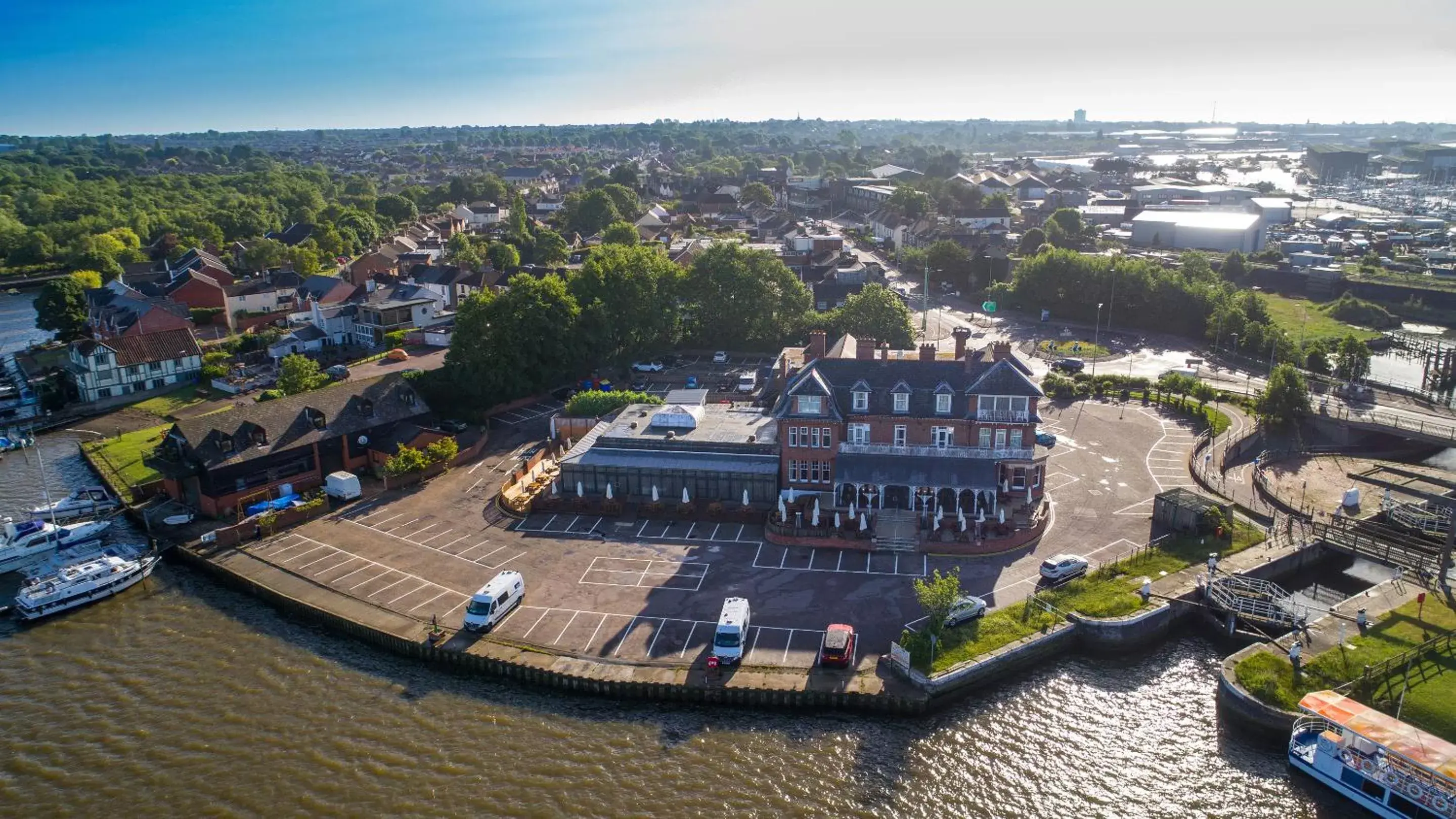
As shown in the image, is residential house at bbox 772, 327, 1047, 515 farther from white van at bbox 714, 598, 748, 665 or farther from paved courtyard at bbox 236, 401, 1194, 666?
white van at bbox 714, 598, 748, 665

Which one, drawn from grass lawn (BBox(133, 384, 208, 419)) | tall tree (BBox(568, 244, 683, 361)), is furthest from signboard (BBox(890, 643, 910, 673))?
grass lawn (BBox(133, 384, 208, 419))

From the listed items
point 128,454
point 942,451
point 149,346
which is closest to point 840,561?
point 942,451

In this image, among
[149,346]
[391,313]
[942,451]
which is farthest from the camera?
[391,313]

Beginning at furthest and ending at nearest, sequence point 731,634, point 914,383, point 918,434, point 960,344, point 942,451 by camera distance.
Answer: point 960,344 → point 914,383 → point 918,434 → point 942,451 → point 731,634

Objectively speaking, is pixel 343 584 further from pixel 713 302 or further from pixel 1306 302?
pixel 1306 302

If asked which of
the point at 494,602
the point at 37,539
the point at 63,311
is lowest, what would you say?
the point at 37,539

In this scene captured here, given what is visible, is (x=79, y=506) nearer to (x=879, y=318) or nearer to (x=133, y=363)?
(x=133, y=363)

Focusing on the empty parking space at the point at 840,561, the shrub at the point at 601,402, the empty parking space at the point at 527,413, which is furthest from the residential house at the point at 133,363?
the empty parking space at the point at 840,561
